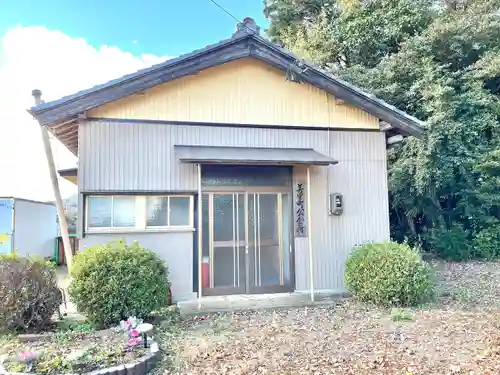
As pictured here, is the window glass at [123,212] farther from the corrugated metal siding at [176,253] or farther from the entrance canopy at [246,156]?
the entrance canopy at [246,156]

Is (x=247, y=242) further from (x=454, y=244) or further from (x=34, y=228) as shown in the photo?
(x=34, y=228)

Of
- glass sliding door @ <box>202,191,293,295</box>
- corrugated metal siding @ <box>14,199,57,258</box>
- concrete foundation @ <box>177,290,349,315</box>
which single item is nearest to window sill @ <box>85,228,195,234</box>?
glass sliding door @ <box>202,191,293,295</box>

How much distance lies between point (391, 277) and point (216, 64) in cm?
561

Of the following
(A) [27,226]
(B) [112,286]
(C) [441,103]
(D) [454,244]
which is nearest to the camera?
(B) [112,286]

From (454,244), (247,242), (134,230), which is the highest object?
(134,230)

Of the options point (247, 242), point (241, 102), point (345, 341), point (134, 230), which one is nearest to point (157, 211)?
point (134, 230)

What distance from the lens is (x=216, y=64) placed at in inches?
332

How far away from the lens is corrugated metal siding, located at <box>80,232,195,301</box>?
8.05 metres

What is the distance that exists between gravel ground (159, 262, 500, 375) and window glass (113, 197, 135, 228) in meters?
2.45

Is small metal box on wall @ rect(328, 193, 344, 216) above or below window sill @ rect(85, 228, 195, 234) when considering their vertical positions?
above

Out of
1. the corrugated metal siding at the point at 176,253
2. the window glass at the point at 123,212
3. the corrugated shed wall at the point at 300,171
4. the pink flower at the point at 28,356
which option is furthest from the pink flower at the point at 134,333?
the corrugated shed wall at the point at 300,171

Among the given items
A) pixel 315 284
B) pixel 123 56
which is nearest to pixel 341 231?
pixel 315 284

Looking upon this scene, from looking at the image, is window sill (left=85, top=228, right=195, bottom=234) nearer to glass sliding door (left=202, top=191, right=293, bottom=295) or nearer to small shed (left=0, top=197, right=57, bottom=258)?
glass sliding door (left=202, top=191, right=293, bottom=295)

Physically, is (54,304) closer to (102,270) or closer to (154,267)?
(102,270)
